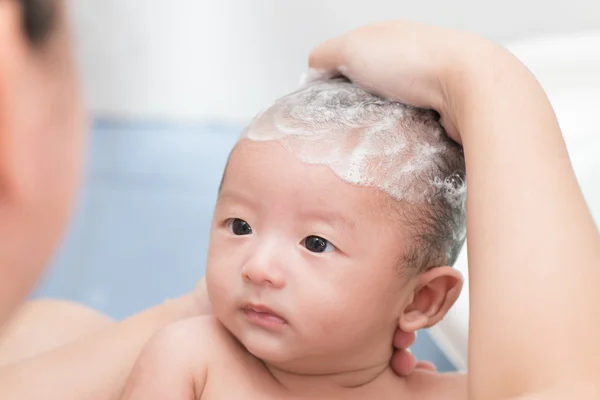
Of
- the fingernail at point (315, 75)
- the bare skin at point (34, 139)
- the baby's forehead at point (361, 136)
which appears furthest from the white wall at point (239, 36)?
the bare skin at point (34, 139)

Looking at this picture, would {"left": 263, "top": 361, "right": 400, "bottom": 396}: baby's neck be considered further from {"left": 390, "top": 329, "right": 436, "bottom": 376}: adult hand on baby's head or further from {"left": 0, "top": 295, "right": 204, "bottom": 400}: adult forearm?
{"left": 0, "top": 295, "right": 204, "bottom": 400}: adult forearm

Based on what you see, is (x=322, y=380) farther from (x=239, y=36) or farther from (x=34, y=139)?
(x=239, y=36)

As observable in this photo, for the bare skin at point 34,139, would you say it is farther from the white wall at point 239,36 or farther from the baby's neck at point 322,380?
the white wall at point 239,36

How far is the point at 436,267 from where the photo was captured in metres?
0.84

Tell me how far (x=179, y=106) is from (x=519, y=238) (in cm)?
160

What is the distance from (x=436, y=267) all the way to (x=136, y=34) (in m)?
1.35

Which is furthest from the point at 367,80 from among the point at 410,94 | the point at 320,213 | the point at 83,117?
the point at 83,117

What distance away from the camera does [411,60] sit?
81 cm

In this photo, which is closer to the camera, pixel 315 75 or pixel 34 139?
pixel 34 139

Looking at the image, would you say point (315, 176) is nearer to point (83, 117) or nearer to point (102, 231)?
point (83, 117)

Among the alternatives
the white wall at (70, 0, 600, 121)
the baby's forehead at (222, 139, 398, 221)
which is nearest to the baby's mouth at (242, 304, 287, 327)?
the baby's forehead at (222, 139, 398, 221)

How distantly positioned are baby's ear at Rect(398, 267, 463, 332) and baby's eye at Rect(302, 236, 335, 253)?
0.11 meters

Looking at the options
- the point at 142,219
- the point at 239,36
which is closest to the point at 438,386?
the point at 142,219

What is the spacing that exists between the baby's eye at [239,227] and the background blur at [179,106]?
3.03ft
